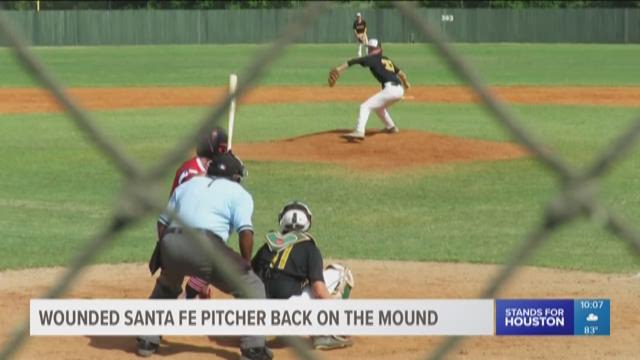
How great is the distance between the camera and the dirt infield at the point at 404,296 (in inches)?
289

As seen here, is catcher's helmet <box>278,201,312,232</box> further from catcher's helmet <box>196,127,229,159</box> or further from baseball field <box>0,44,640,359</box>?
baseball field <box>0,44,640,359</box>

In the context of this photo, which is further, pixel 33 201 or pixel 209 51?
pixel 209 51

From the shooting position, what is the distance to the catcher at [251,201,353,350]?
7414 millimetres

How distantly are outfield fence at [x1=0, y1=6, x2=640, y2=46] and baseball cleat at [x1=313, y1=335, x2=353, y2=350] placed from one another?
2056 inches

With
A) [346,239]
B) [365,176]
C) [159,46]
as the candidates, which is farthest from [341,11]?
[346,239]

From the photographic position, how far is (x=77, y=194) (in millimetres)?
13898

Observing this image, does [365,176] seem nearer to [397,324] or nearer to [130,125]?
[130,125]

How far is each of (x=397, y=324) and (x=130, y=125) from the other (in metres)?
16.8

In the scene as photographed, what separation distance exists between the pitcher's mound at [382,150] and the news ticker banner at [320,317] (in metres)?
7.92

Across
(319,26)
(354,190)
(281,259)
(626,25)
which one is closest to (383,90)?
(354,190)

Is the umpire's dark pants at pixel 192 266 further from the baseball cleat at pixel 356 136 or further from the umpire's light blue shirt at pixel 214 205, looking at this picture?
the baseball cleat at pixel 356 136

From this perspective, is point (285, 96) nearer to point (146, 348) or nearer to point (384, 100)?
point (384, 100)

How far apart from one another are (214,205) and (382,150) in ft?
33.3

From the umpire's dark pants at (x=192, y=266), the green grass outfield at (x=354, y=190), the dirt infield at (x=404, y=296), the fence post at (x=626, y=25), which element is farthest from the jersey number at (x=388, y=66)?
the fence post at (x=626, y=25)
